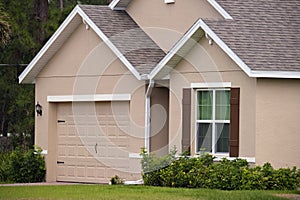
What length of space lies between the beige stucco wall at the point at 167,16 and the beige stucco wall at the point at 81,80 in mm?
1515

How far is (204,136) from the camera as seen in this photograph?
22875mm

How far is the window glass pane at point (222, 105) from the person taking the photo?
878 inches

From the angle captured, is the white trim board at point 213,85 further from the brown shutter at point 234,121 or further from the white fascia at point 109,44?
the white fascia at point 109,44

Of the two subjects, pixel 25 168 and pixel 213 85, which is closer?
pixel 213 85

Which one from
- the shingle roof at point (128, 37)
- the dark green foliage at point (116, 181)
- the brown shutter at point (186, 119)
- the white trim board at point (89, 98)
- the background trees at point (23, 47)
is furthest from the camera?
the background trees at point (23, 47)

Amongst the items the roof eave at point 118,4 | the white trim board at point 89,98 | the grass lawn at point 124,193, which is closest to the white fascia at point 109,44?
the white trim board at point 89,98

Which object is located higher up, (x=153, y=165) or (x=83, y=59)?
(x=83, y=59)

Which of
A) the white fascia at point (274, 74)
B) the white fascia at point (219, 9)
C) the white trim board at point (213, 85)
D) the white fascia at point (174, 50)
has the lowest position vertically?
the white trim board at point (213, 85)

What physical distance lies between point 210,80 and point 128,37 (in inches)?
158

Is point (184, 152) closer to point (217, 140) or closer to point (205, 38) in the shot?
point (217, 140)

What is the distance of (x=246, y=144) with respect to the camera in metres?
21.7

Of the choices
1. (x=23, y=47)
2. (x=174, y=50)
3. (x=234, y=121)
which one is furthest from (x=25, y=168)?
(x=23, y=47)

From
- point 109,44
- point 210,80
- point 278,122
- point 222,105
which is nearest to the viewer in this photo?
point 278,122

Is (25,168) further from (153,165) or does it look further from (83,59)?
(153,165)
